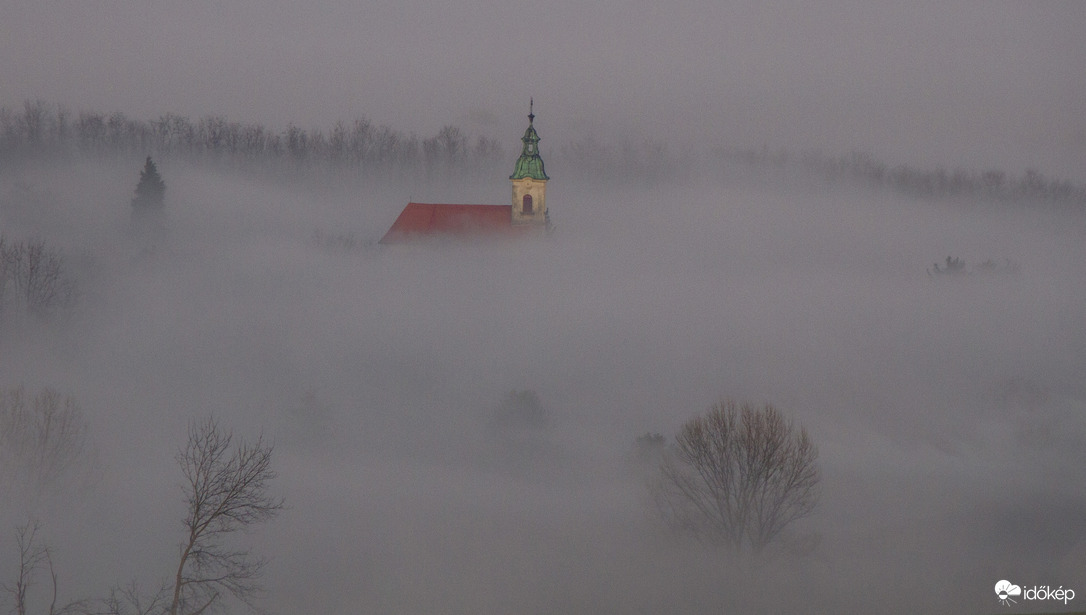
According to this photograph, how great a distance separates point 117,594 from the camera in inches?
1139

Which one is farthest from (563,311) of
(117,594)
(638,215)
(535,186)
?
(117,594)

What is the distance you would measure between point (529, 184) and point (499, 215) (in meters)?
3.04

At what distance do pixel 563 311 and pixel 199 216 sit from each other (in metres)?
29.7

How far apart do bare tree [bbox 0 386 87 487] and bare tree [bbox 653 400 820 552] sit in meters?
21.3

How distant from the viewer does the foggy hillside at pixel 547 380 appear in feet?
103

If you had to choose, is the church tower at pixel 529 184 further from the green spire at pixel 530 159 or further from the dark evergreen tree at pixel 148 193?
the dark evergreen tree at pixel 148 193

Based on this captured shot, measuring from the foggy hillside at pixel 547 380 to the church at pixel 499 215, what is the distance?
1363 mm

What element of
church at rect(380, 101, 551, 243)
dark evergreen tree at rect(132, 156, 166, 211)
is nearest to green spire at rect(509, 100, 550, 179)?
church at rect(380, 101, 551, 243)

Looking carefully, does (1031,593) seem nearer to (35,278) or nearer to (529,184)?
(529,184)

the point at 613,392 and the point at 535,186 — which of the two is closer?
the point at 613,392

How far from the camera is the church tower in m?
61.3

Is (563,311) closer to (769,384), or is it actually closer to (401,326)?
(401,326)

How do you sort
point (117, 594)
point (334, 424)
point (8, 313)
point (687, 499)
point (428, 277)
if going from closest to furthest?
point (117, 594) < point (687, 499) < point (334, 424) < point (8, 313) < point (428, 277)

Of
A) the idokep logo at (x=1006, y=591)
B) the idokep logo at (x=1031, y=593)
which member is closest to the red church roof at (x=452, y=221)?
the idokep logo at (x=1006, y=591)
